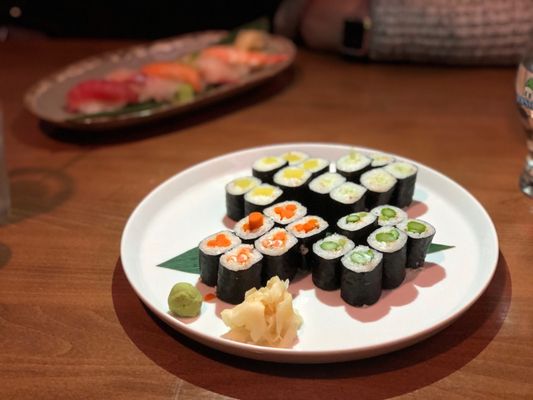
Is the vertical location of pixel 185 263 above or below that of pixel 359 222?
below

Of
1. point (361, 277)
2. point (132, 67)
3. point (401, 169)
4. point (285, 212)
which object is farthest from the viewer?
point (132, 67)

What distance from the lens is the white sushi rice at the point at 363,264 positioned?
1177mm

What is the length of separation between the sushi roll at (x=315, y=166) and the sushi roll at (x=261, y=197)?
11 centimetres

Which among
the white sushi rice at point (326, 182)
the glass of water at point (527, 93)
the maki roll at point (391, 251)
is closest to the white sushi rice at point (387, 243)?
the maki roll at point (391, 251)

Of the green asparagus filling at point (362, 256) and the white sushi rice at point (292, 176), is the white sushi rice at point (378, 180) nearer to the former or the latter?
the white sushi rice at point (292, 176)

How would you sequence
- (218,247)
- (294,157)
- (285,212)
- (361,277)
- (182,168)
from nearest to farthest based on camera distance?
(361,277), (218,247), (285,212), (294,157), (182,168)

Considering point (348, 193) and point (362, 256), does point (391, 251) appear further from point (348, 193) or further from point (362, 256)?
point (348, 193)

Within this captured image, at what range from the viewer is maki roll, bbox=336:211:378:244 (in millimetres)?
1296

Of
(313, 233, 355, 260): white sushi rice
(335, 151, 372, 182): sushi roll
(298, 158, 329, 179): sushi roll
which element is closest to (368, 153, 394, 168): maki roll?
(335, 151, 372, 182): sushi roll

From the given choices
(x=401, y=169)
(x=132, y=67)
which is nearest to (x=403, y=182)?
(x=401, y=169)

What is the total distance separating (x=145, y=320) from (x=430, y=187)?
788mm

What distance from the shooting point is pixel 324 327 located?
115 centimetres

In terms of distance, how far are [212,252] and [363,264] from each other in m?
0.30

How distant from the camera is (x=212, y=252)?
1.25m
